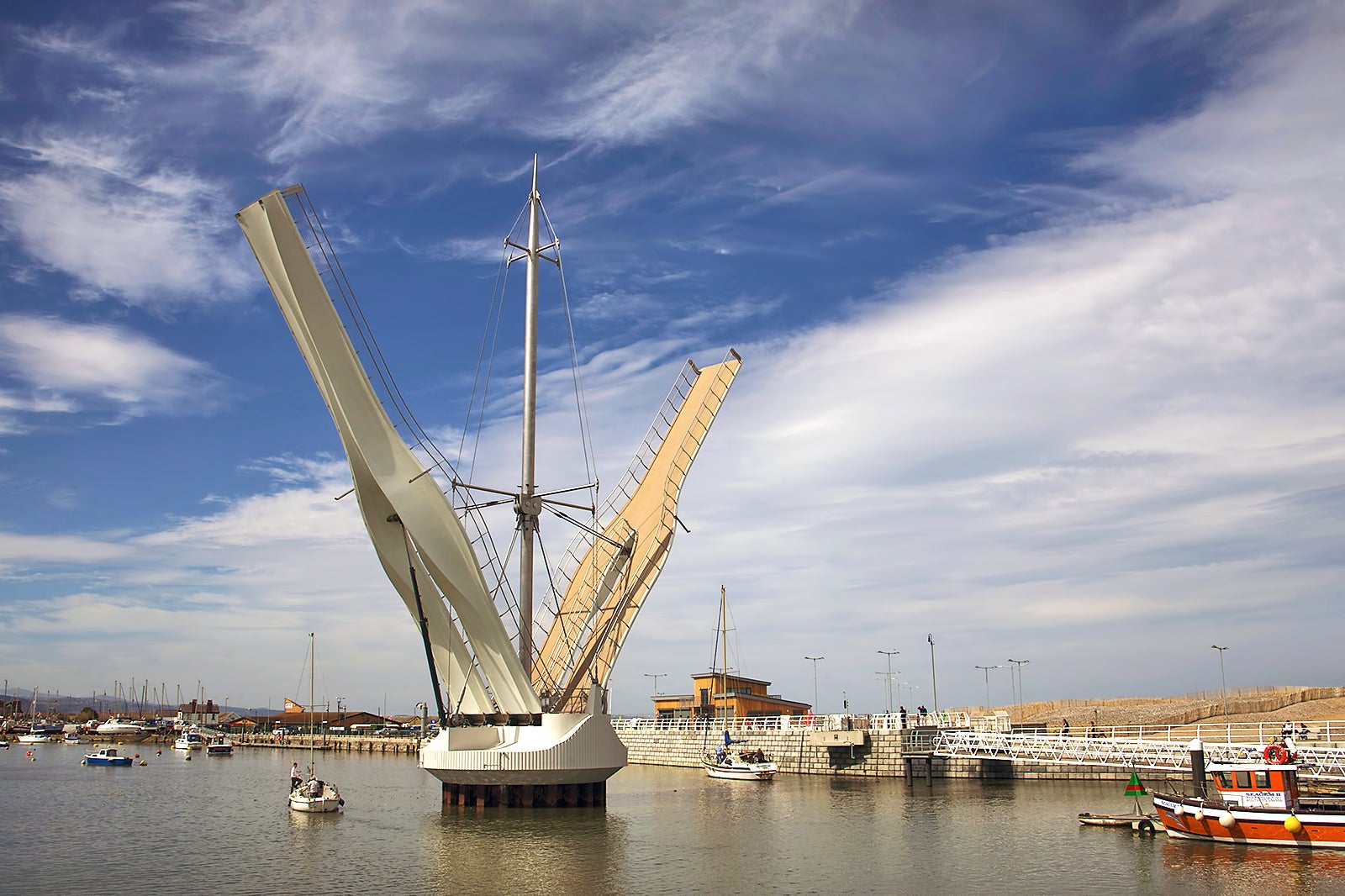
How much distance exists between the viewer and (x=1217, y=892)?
21.0 m

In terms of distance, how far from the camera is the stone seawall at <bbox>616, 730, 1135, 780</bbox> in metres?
45.9

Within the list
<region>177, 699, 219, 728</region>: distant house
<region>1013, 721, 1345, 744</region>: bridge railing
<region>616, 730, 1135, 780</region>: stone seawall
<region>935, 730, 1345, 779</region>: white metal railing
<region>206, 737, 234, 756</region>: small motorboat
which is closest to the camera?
<region>935, 730, 1345, 779</region>: white metal railing

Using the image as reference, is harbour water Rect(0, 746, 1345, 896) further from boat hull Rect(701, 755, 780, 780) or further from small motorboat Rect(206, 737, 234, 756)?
small motorboat Rect(206, 737, 234, 756)

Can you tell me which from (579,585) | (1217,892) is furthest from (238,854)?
(1217,892)

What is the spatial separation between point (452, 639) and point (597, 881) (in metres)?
11.1

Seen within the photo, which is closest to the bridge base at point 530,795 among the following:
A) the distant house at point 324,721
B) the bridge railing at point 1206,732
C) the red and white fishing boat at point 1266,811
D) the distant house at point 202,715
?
the red and white fishing boat at point 1266,811

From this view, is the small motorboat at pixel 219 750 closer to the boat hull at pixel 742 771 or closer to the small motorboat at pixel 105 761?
the small motorboat at pixel 105 761

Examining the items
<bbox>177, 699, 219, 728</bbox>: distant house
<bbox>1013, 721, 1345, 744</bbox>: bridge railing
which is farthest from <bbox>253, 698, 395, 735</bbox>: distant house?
<bbox>1013, 721, 1345, 744</bbox>: bridge railing

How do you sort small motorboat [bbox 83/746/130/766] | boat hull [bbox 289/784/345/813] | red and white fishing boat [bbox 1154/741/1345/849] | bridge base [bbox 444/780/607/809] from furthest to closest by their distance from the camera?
small motorboat [bbox 83/746/130/766] → boat hull [bbox 289/784/345/813] → bridge base [bbox 444/780/607/809] → red and white fishing boat [bbox 1154/741/1345/849]

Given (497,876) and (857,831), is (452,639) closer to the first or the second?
(497,876)

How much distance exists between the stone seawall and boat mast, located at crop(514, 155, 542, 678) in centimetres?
1969

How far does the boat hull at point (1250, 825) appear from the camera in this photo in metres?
24.5

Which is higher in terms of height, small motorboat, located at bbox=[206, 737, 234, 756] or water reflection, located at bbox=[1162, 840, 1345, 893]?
water reflection, located at bbox=[1162, 840, 1345, 893]

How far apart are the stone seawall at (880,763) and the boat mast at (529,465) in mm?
19691
